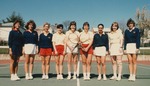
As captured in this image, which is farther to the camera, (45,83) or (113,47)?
(113,47)

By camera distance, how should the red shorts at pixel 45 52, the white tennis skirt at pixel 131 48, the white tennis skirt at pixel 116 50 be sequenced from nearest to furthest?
the white tennis skirt at pixel 131 48, the white tennis skirt at pixel 116 50, the red shorts at pixel 45 52

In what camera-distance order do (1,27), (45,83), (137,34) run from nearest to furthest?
(45,83) → (137,34) → (1,27)

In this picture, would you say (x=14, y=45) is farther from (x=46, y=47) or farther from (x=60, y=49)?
(x=60, y=49)

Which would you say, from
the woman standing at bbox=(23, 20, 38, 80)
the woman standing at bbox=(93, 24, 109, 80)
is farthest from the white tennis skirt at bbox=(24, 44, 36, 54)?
the woman standing at bbox=(93, 24, 109, 80)

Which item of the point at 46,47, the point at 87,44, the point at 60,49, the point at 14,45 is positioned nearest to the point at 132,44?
the point at 87,44

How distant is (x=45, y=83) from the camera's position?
9.62 metres

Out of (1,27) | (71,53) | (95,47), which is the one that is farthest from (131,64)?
(1,27)

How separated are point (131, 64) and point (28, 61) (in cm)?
385

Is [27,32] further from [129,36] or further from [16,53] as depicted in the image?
[129,36]

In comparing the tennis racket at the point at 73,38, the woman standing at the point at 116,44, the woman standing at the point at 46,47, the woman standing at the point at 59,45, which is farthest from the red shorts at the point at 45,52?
the woman standing at the point at 116,44

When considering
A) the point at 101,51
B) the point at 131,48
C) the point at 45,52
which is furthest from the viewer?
the point at 45,52

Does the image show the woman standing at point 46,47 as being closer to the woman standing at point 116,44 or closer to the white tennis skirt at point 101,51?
the white tennis skirt at point 101,51

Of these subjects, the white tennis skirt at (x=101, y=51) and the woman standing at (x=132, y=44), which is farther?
the white tennis skirt at (x=101, y=51)

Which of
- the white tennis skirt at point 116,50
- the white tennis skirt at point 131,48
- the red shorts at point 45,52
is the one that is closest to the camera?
the white tennis skirt at point 131,48
